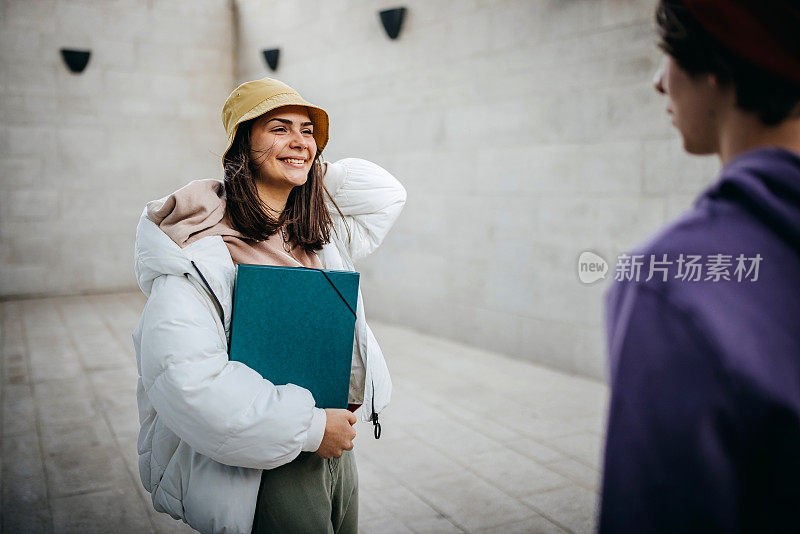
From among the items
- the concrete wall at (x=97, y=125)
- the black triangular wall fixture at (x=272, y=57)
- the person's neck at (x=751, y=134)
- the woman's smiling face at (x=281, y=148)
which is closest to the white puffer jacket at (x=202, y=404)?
the woman's smiling face at (x=281, y=148)

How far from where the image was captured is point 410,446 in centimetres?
330

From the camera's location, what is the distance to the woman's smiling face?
58.0 inches

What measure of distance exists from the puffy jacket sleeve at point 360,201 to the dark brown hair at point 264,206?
120 mm

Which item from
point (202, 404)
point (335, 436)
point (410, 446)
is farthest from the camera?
point (410, 446)

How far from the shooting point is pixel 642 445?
504 millimetres

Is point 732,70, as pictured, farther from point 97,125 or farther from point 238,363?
point 97,125

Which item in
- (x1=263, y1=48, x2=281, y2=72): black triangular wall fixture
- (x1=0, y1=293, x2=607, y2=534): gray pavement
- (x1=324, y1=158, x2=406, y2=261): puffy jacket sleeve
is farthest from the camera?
(x1=263, y1=48, x2=281, y2=72): black triangular wall fixture

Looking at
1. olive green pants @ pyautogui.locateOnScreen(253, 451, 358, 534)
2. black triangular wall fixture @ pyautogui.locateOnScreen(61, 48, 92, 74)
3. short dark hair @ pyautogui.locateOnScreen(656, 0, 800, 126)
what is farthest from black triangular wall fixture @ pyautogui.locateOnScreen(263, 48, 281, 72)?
short dark hair @ pyautogui.locateOnScreen(656, 0, 800, 126)

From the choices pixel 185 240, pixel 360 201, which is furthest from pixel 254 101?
pixel 360 201

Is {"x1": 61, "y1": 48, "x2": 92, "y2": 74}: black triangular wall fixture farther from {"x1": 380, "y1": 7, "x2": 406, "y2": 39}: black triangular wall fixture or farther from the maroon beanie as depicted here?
the maroon beanie

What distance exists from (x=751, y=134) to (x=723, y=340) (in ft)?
0.71

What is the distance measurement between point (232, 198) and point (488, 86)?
393cm

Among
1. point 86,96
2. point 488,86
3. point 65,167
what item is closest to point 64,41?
point 86,96

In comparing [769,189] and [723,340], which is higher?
[769,189]
